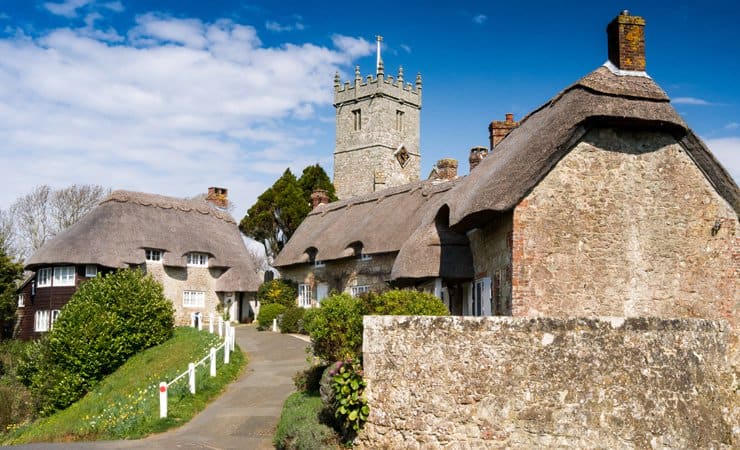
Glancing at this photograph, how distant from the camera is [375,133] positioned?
62.0 metres

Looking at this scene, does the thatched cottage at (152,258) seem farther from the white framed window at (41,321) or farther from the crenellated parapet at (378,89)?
the crenellated parapet at (378,89)

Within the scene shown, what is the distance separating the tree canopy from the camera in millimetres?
51694

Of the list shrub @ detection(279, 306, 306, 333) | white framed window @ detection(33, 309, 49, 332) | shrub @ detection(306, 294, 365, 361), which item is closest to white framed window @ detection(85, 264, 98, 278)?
white framed window @ detection(33, 309, 49, 332)

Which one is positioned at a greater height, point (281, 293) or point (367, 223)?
point (367, 223)

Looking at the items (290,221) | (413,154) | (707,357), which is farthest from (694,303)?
(413,154)

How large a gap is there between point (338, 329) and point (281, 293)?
2213cm

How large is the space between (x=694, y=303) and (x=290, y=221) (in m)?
38.5

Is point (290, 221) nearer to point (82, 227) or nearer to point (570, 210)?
point (82, 227)

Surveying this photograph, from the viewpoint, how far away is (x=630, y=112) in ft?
49.8

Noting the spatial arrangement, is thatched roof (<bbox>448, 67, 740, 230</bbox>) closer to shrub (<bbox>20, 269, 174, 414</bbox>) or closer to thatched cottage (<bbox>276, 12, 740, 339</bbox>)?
thatched cottage (<bbox>276, 12, 740, 339</bbox>)

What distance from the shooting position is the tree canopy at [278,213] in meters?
51.7

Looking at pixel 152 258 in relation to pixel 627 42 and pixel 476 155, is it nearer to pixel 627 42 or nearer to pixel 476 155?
pixel 476 155


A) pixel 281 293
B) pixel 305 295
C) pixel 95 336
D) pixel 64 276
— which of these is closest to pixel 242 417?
pixel 95 336

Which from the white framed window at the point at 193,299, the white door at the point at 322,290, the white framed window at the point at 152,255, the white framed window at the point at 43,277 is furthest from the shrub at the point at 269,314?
the white framed window at the point at 43,277
